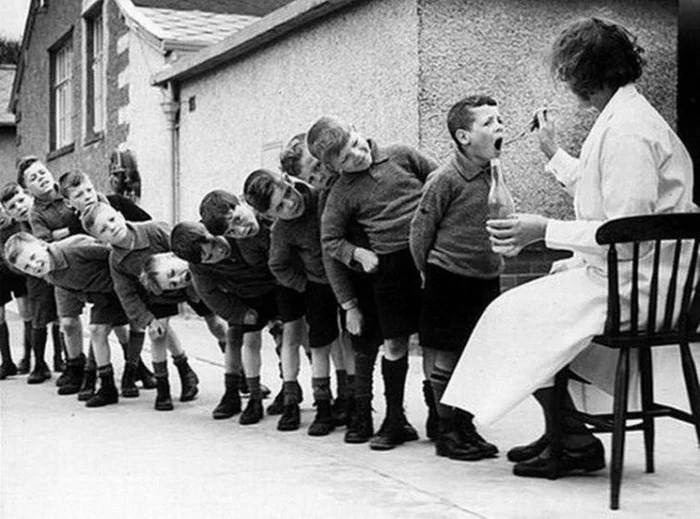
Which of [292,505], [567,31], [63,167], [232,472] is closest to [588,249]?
[567,31]

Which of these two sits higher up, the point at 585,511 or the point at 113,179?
the point at 113,179

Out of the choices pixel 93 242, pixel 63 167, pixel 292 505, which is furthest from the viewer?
pixel 63 167

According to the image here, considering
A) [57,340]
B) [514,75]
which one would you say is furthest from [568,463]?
[57,340]

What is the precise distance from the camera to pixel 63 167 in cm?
1938

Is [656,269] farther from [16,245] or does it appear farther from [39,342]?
[39,342]

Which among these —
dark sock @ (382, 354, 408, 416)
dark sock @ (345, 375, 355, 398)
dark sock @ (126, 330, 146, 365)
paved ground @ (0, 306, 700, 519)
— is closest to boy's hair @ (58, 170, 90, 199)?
dark sock @ (126, 330, 146, 365)

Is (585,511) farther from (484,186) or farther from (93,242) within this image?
(93,242)

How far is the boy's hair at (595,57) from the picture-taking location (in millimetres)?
4145

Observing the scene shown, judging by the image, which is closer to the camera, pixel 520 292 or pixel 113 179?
pixel 520 292

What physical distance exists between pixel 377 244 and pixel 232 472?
4.25ft

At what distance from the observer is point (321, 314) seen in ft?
19.2

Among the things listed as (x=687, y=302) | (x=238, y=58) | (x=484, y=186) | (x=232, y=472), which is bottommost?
(x=232, y=472)

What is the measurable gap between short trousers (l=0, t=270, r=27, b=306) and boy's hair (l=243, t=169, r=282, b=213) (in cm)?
385

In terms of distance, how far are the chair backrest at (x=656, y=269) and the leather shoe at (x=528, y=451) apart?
89cm
